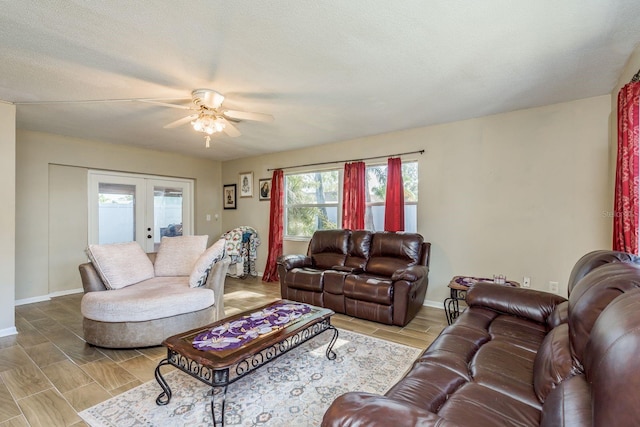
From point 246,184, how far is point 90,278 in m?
3.64

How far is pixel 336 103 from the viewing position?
3213 mm

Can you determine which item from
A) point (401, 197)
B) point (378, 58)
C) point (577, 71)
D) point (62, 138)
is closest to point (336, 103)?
point (378, 58)

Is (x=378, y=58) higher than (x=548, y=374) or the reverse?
higher

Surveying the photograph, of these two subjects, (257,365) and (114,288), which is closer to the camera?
(257,365)

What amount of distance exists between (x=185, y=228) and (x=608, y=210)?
255 inches

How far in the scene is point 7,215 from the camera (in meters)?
3.08

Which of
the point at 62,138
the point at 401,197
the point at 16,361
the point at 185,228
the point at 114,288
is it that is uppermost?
the point at 62,138

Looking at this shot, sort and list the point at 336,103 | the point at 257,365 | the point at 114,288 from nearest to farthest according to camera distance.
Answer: the point at 257,365 < the point at 114,288 < the point at 336,103

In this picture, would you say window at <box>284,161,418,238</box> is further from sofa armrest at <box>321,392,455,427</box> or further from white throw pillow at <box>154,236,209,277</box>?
sofa armrest at <box>321,392,455,427</box>

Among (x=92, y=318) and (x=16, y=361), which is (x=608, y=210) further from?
(x=16, y=361)

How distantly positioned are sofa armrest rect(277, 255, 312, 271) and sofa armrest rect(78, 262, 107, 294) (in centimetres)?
203

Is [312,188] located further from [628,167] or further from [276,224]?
[628,167]

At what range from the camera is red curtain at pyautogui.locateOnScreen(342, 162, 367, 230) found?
179 inches

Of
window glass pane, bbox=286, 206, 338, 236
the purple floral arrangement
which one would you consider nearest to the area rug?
the purple floral arrangement
